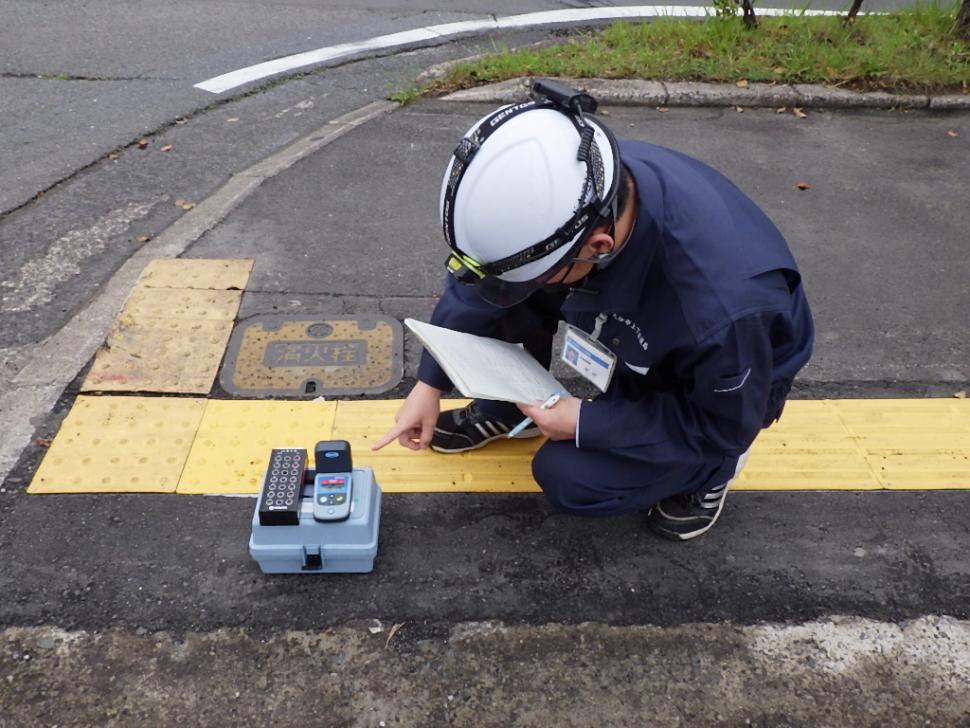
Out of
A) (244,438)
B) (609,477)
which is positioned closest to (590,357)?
(609,477)

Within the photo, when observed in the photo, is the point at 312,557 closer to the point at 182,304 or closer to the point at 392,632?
the point at 392,632

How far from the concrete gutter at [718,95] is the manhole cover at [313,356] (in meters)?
2.47

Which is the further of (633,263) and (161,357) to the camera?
(161,357)

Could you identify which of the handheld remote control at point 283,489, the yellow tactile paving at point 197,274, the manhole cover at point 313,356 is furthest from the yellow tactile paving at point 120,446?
the yellow tactile paving at point 197,274

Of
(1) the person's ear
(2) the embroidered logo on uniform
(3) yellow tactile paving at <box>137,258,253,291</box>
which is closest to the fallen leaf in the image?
(2) the embroidered logo on uniform

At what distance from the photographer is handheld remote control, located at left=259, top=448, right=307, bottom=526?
2078 millimetres

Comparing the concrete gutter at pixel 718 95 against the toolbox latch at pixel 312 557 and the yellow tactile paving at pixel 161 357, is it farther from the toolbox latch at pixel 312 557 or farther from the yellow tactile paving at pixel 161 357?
the toolbox latch at pixel 312 557

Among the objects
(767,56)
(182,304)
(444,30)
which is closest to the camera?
(182,304)

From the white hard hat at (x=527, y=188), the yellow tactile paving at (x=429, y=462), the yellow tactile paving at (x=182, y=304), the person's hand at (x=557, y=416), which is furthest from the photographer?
the yellow tactile paving at (x=182, y=304)

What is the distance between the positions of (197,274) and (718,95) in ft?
11.3

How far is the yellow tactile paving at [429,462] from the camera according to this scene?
8.39ft

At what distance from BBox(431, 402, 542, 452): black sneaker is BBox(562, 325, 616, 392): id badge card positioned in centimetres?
51

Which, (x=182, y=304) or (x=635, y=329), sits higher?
(x=635, y=329)

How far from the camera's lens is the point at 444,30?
21.5 ft
